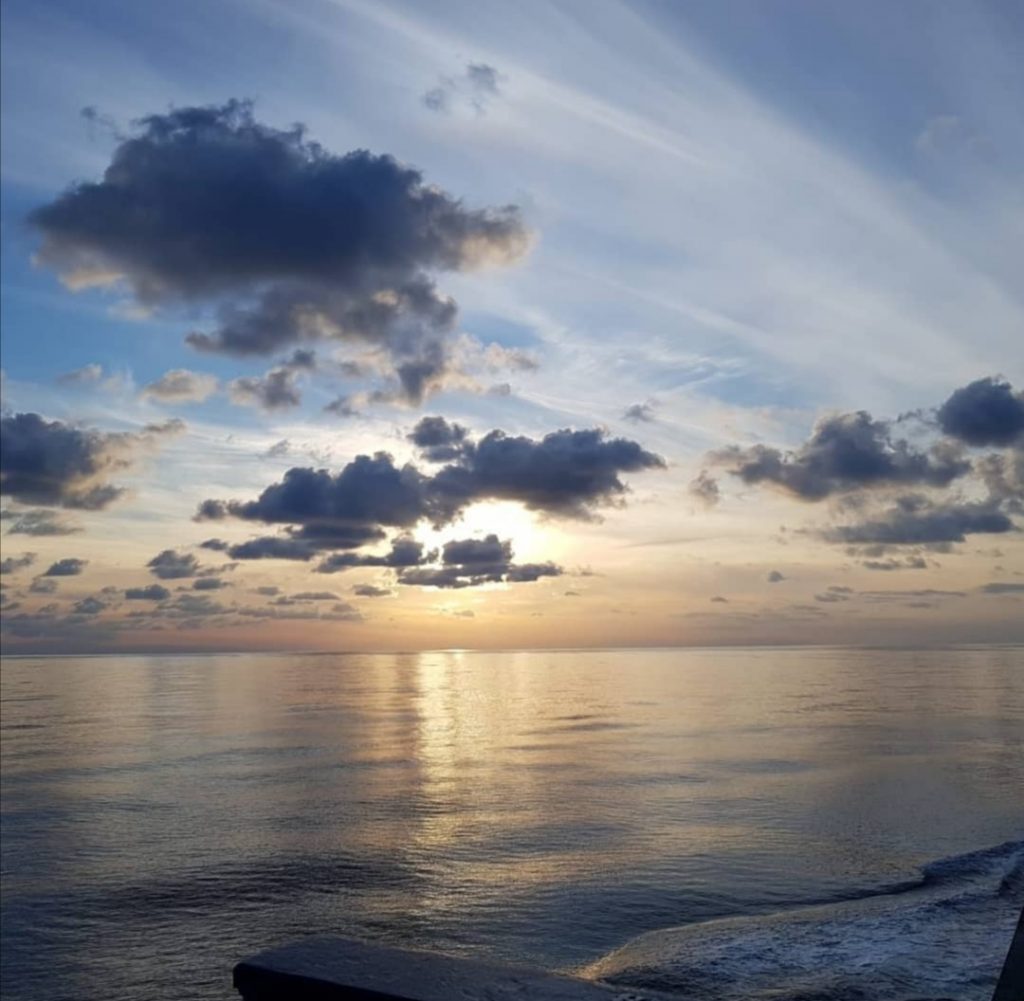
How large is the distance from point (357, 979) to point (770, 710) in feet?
212

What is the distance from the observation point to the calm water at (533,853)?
15.3 m

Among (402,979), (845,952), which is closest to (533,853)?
(845,952)

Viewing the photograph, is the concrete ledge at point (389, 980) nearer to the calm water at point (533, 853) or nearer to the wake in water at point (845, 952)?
the wake in water at point (845, 952)

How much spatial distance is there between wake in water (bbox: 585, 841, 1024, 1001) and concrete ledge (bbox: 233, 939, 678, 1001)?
5.98m

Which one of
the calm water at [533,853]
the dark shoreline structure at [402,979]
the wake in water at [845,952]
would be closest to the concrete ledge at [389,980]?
the dark shoreline structure at [402,979]

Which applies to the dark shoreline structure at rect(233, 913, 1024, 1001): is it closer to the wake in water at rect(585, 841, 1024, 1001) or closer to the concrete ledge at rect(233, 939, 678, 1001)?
the concrete ledge at rect(233, 939, 678, 1001)

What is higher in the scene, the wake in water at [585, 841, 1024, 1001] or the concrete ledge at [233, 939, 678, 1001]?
the concrete ledge at [233, 939, 678, 1001]

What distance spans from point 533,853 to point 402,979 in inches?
647

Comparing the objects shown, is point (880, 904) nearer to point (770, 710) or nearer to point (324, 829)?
point (324, 829)

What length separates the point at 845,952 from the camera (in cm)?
Answer: 1481

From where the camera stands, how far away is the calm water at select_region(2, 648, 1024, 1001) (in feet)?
50.2

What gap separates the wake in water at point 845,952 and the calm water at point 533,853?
2.8 inches

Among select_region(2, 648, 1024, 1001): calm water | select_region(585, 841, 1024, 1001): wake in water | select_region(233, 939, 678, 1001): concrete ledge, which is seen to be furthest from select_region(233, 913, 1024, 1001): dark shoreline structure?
select_region(2, 648, 1024, 1001): calm water

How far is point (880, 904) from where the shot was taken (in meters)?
18.0
